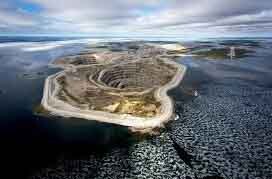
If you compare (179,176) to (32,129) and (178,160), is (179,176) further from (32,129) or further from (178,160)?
(32,129)

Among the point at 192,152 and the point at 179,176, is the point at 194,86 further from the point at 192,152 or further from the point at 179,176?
the point at 179,176

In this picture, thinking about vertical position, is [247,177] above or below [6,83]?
below

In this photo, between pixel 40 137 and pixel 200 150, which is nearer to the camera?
pixel 200 150

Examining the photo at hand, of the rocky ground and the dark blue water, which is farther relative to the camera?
the dark blue water

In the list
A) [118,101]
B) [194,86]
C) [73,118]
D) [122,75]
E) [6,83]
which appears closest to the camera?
[73,118]

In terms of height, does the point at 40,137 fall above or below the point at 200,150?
above

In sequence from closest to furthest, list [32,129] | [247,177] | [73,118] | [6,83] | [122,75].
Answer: [247,177] → [32,129] → [73,118] → [6,83] → [122,75]

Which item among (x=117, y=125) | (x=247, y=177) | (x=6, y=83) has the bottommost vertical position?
(x=247, y=177)

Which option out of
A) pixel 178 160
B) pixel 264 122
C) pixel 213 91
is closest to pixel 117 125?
pixel 178 160

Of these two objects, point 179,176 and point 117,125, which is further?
point 117,125

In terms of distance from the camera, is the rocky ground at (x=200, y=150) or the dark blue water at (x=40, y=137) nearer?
the rocky ground at (x=200, y=150)
